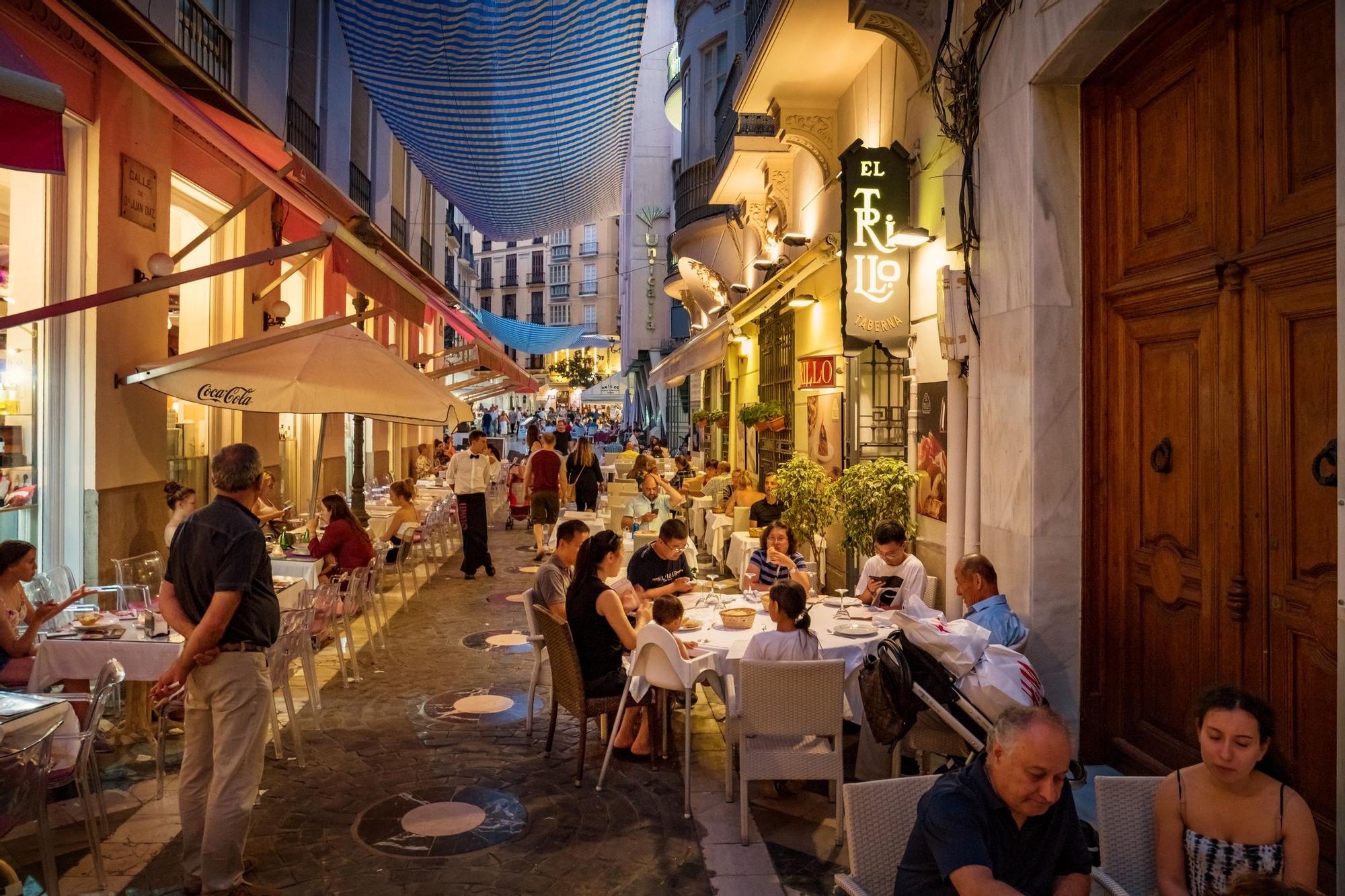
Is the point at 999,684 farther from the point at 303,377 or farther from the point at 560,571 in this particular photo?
the point at 303,377

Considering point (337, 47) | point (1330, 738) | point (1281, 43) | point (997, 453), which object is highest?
point (337, 47)

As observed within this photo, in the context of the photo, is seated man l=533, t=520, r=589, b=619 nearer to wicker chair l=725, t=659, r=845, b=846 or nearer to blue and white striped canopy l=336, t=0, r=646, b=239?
wicker chair l=725, t=659, r=845, b=846

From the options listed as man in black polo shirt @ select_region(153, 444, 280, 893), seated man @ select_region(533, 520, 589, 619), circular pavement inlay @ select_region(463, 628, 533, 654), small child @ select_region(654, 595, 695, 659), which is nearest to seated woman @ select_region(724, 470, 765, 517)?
circular pavement inlay @ select_region(463, 628, 533, 654)

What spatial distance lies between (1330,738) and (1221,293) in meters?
1.86

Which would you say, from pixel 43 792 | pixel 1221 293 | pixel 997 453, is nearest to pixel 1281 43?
pixel 1221 293

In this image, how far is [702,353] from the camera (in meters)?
14.9

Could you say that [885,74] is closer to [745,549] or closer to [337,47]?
[745,549]

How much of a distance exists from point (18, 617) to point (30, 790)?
2.20 metres

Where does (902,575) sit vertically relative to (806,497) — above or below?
below

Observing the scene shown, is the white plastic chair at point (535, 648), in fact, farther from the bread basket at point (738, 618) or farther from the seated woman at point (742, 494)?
the seated woman at point (742, 494)

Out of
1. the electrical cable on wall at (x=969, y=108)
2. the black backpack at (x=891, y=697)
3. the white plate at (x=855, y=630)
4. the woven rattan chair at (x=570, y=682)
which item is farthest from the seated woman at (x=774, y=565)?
the black backpack at (x=891, y=697)

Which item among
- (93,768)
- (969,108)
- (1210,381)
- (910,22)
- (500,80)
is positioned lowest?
(93,768)

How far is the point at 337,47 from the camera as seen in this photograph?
15.2 m

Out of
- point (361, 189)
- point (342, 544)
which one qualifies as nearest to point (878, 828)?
point (342, 544)
